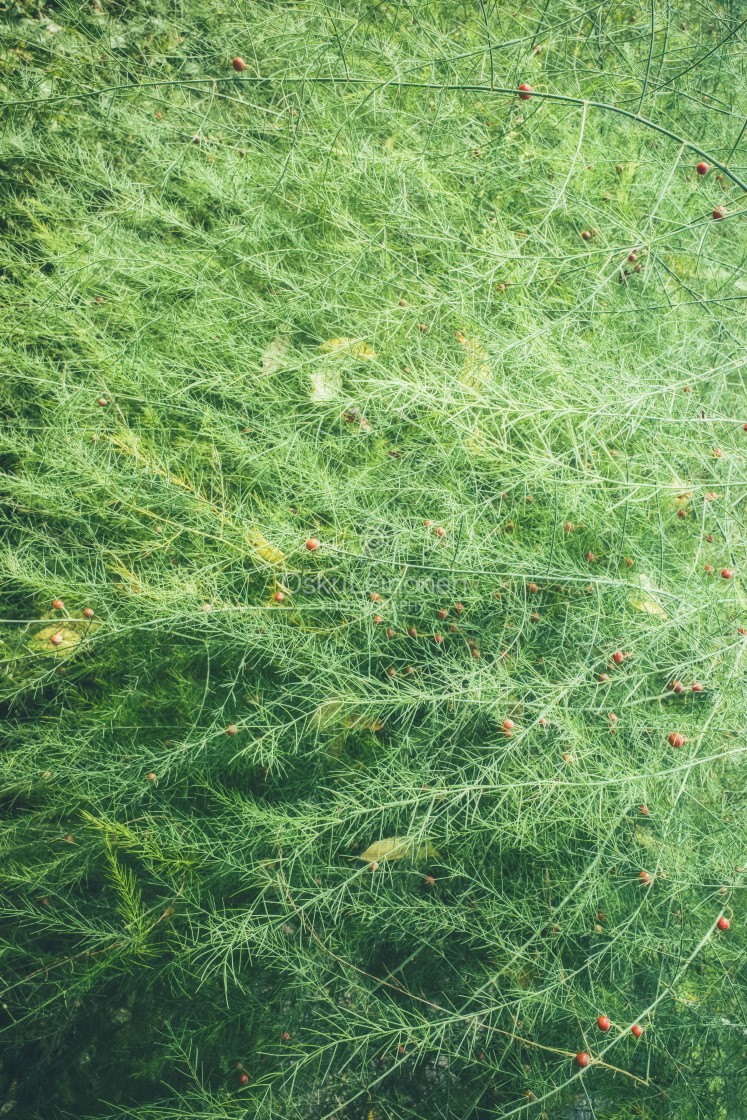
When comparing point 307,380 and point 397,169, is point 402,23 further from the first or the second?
point 307,380

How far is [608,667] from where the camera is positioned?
71.7 inches

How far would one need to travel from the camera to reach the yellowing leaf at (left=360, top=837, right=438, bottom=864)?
1665 millimetres

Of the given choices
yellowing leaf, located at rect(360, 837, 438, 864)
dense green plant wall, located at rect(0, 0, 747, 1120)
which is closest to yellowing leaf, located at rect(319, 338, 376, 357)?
dense green plant wall, located at rect(0, 0, 747, 1120)

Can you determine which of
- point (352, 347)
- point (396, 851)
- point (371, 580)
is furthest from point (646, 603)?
point (352, 347)

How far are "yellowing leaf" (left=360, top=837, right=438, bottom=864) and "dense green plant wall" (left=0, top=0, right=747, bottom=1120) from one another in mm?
14

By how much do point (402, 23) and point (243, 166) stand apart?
30.7 inches

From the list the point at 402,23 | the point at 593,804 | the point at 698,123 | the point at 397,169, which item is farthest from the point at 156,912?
the point at 698,123

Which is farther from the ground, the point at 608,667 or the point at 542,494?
the point at 542,494

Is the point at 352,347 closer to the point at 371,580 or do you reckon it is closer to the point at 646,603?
the point at 371,580

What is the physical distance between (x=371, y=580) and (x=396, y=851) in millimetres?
831

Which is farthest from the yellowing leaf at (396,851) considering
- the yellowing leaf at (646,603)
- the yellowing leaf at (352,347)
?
the yellowing leaf at (352,347)

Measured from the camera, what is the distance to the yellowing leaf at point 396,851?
166 cm

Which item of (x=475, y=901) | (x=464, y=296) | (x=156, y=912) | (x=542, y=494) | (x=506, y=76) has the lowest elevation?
(x=156, y=912)

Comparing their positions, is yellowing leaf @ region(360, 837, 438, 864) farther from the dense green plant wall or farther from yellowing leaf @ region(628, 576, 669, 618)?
yellowing leaf @ region(628, 576, 669, 618)
